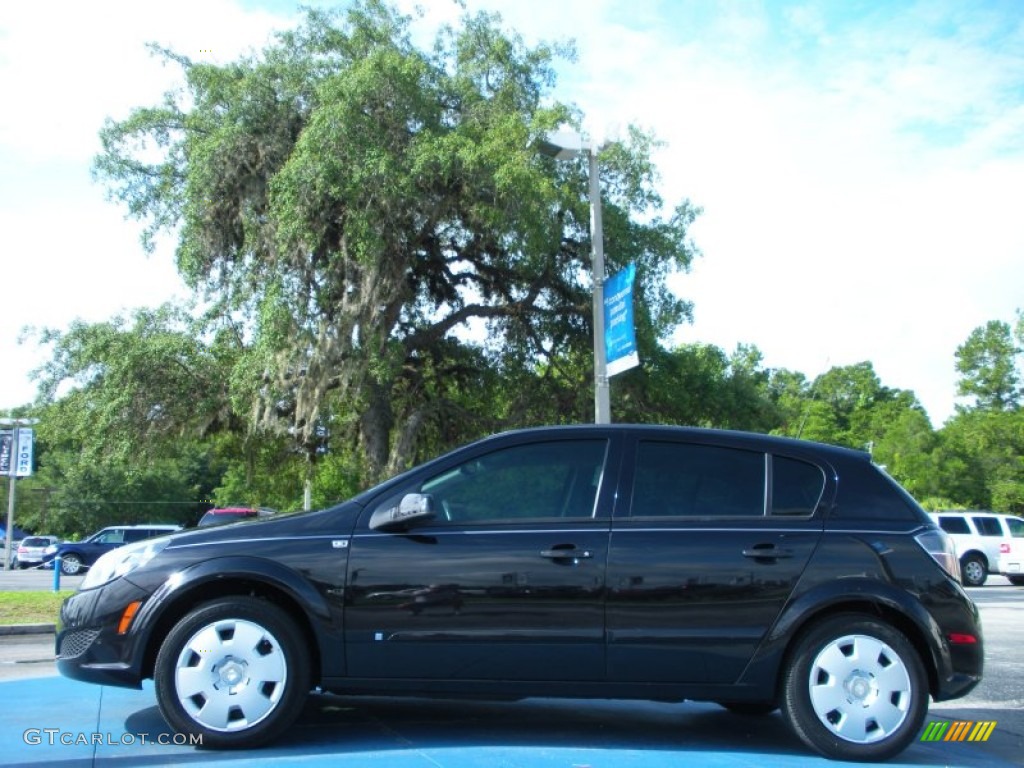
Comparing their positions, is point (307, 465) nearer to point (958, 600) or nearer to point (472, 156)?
point (472, 156)

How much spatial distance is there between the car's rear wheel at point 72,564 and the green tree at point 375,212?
40.2 ft

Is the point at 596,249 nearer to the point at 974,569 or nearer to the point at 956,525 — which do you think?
the point at 974,569

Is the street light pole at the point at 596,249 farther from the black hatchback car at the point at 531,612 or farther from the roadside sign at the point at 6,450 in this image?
the roadside sign at the point at 6,450

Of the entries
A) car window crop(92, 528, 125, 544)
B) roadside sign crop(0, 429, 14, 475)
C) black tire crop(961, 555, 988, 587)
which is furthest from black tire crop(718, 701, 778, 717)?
car window crop(92, 528, 125, 544)

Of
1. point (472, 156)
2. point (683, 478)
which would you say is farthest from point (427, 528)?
point (472, 156)

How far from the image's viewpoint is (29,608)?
12508 mm

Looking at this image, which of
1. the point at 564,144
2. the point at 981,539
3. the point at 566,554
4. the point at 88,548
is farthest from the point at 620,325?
the point at 88,548

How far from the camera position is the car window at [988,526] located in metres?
25.2

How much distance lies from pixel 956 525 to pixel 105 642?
80.6ft

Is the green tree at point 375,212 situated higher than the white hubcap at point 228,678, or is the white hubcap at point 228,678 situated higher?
the green tree at point 375,212

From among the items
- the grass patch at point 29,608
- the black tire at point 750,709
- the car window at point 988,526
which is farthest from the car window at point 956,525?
the black tire at point 750,709

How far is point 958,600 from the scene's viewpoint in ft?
17.2

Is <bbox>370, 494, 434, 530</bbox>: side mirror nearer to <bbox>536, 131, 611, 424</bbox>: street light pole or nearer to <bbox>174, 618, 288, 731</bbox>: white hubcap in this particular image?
<bbox>174, 618, 288, 731</bbox>: white hubcap

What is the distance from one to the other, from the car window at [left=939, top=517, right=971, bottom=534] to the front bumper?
24025 mm
